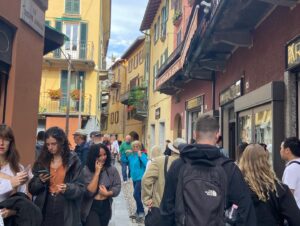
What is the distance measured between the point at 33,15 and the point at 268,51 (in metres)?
4.39

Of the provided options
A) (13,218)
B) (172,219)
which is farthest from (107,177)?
(172,219)

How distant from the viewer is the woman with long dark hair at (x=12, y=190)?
144 inches

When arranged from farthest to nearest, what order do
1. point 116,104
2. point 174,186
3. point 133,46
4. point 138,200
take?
point 116,104 < point 133,46 < point 138,200 < point 174,186

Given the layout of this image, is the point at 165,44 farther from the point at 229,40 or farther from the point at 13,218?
the point at 13,218

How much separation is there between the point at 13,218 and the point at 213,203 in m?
1.70

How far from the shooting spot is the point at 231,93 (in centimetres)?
1116

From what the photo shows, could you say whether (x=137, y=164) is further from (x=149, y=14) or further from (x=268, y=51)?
(x=149, y=14)

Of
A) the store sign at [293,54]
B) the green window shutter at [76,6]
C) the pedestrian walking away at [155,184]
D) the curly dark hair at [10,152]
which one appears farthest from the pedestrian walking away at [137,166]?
the green window shutter at [76,6]

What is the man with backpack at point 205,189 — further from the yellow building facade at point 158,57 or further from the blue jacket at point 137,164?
the yellow building facade at point 158,57

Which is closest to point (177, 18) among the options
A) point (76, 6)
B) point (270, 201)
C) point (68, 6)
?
point (76, 6)

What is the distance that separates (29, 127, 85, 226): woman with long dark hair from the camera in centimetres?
450

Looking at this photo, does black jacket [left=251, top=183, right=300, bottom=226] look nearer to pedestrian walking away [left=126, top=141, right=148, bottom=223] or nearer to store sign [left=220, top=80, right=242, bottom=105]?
pedestrian walking away [left=126, top=141, right=148, bottom=223]

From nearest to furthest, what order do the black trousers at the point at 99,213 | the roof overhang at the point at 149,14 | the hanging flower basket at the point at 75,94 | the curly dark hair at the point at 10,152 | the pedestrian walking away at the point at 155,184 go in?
the curly dark hair at the point at 10,152 → the pedestrian walking away at the point at 155,184 → the black trousers at the point at 99,213 → the roof overhang at the point at 149,14 → the hanging flower basket at the point at 75,94

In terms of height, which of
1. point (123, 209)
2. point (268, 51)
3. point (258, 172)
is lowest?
point (123, 209)
